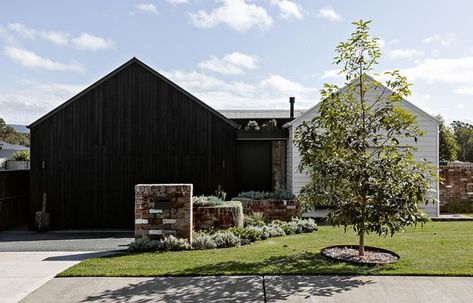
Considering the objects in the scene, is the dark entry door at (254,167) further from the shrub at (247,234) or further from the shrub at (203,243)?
the shrub at (203,243)

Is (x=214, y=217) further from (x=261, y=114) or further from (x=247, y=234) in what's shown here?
(x=261, y=114)

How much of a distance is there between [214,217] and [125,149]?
5.08m

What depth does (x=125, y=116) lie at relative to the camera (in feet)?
42.8

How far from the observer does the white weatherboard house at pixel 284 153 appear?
12891 mm

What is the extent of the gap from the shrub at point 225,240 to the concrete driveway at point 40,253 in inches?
90.7

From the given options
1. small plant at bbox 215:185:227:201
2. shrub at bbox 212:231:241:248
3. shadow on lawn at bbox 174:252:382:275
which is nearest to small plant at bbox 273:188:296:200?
small plant at bbox 215:185:227:201

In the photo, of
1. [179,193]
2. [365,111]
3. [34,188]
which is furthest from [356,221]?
[34,188]

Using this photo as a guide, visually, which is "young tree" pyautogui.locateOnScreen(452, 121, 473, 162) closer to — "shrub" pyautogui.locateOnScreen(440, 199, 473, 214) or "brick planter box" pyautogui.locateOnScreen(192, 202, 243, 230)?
"shrub" pyautogui.locateOnScreen(440, 199, 473, 214)

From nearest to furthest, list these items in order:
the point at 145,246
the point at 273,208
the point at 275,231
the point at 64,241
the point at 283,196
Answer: the point at 145,246 < the point at 275,231 < the point at 64,241 < the point at 273,208 < the point at 283,196

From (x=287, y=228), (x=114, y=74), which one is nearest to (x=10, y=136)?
(x=114, y=74)

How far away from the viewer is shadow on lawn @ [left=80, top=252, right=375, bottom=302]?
5070 mm

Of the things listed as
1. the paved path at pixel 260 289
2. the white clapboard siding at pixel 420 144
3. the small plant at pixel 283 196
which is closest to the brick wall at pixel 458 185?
the white clapboard siding at pixel 420 144

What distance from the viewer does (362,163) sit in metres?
6.58

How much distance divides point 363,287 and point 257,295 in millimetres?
1612
